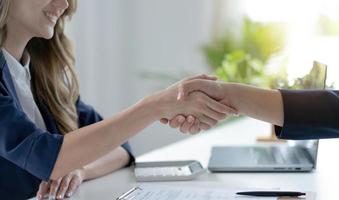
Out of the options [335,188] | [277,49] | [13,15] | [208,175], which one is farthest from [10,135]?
[277,49]

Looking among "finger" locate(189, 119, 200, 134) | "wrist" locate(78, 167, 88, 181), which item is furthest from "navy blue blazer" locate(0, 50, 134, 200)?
"finger" locate(189, 119, 200, 134)

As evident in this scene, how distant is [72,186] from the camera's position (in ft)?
4.29

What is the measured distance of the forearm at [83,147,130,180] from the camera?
1426 mm

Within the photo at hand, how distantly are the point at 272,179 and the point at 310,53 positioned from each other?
89cm

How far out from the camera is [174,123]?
4.80 feet

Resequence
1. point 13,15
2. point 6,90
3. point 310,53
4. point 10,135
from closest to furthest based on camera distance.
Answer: point 10,135, point 6,90, point 13,15, point 310,53

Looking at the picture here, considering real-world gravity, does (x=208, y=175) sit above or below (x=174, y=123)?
below

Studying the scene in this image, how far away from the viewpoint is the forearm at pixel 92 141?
1.26 metres

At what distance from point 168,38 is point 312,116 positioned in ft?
8.11

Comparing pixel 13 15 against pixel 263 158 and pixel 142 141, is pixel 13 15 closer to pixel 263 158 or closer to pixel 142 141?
pixel 263 158

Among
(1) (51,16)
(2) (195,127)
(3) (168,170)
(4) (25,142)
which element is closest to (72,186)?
(4) (25,142)

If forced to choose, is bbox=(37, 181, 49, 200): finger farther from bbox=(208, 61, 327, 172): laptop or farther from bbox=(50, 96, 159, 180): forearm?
bbox=(208, 61, 327, 172): laptop

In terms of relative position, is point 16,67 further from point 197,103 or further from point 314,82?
point 314,82

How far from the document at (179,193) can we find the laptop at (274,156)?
228 mm
